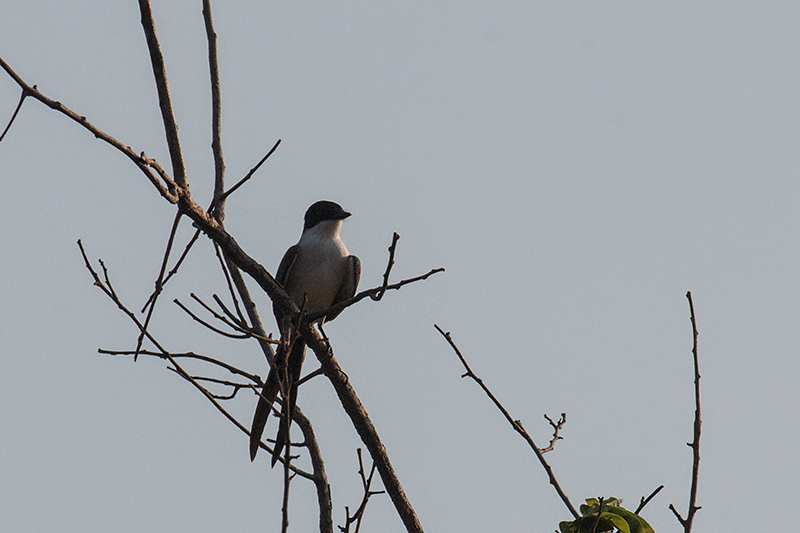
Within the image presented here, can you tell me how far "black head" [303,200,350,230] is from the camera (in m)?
8.30

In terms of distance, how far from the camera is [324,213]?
27.5ft

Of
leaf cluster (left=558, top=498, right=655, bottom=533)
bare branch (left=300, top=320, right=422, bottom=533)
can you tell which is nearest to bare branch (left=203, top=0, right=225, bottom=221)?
bare branch (left=300, top=320, right=422, bottom=533)

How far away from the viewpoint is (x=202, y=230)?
4.16 meters

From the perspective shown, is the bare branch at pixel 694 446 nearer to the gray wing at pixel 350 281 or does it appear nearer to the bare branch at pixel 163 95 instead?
the bare branch at pixel 163 95

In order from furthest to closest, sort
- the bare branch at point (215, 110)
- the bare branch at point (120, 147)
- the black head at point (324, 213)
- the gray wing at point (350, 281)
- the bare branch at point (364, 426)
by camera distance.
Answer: the black head at point (324, 213)
the gray wing at point (350, 281)
the bare branch at point (215, 110)
the bare branch at point (364, 426)
the bare branch at point (120, 147)

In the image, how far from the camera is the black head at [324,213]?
830 cm

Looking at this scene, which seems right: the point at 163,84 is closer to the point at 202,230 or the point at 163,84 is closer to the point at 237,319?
the point at 202,230

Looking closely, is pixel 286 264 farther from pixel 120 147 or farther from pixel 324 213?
pixel 120 147

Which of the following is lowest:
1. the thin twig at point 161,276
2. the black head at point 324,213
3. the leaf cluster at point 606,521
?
the leaf cluster at point 606,521

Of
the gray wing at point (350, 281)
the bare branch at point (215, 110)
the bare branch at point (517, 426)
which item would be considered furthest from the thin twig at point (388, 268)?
the gray wing at point (350, 281)

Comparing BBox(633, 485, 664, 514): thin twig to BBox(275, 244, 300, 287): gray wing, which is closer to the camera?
BBox(633, 485, 664, 514): thin twig

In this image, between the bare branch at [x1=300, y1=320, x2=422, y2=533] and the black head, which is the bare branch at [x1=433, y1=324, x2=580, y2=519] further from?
the black head

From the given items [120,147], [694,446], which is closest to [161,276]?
[120,147]

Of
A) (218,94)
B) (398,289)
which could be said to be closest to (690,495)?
(398,289)
